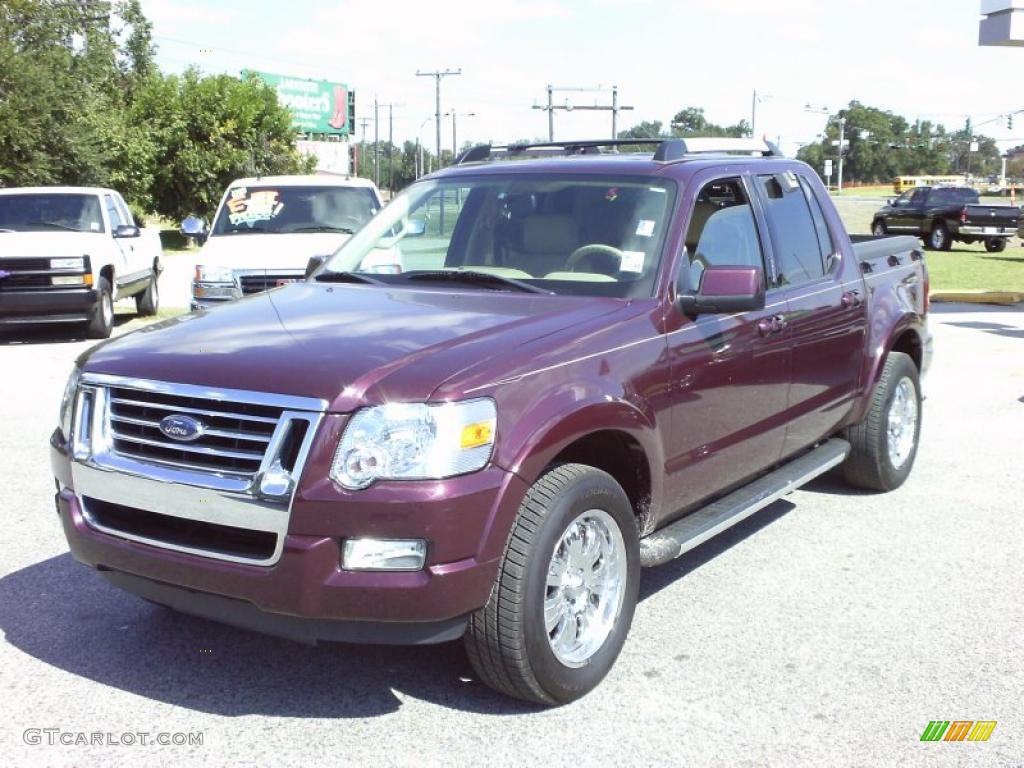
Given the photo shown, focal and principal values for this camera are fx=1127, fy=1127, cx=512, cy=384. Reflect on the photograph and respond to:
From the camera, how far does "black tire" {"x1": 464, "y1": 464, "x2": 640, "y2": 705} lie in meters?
3.54

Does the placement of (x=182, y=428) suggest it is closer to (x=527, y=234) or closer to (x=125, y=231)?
(x=527, y=234)

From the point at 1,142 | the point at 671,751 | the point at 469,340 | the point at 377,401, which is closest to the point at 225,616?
the point at 377,401

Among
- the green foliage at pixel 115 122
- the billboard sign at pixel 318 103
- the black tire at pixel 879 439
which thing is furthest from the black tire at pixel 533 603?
the billboard sign at pixel 318 103

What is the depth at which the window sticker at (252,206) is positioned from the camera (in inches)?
473

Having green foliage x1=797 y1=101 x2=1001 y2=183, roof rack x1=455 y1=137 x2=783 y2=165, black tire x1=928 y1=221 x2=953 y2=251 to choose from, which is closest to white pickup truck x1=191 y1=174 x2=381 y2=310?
roof rack x1=455 y1=137 x2=783 y2=165

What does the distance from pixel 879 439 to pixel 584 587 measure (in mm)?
3039

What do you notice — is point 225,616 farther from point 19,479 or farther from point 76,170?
point 76,170

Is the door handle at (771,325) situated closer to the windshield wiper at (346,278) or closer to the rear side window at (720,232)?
the rear side window at (720,232)

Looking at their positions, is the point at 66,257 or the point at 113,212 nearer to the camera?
the point at 66,257

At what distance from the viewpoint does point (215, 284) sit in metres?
10.7

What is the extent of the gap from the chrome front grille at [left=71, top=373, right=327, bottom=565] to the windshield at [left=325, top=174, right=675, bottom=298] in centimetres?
144

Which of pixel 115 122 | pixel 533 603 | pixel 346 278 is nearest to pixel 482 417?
pixel 533 603

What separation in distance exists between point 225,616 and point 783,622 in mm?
2298

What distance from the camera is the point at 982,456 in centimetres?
752
